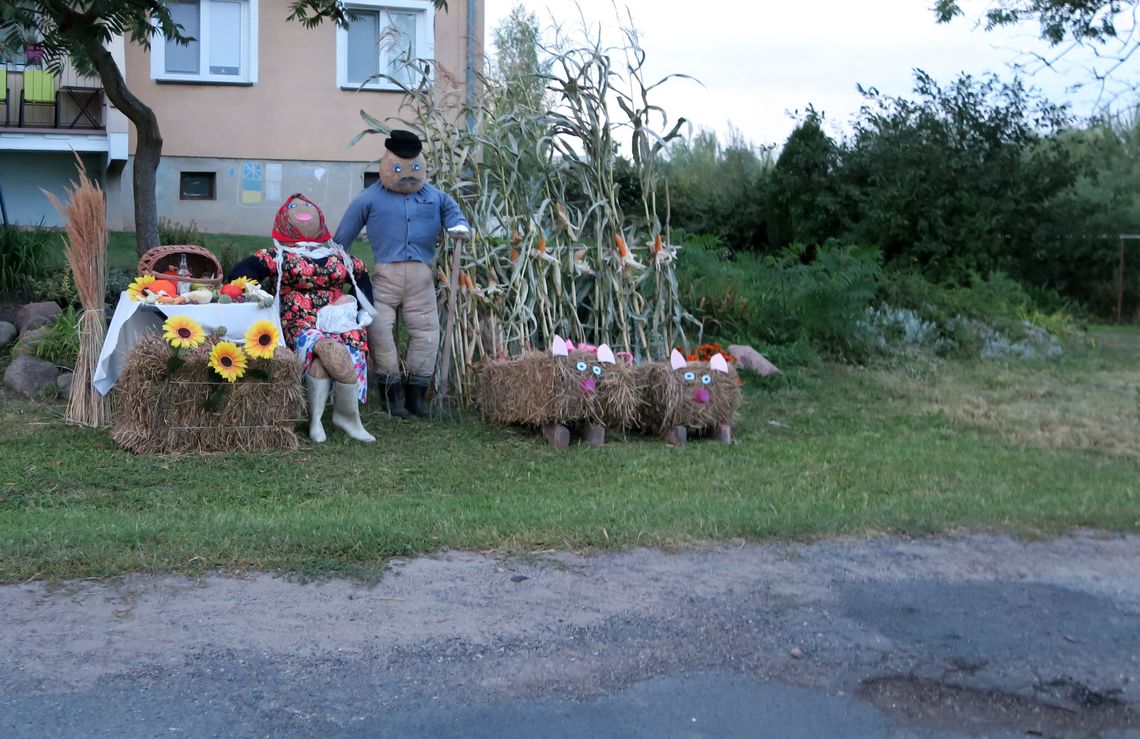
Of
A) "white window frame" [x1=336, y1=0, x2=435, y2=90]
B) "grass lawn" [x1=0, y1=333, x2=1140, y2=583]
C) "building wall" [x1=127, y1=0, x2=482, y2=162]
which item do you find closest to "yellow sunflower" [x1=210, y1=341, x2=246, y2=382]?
"grass lawn" [x1=0, y1=333, x2=1140, y2=583]

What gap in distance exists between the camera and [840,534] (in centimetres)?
633

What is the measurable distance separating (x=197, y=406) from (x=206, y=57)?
38.2 feet

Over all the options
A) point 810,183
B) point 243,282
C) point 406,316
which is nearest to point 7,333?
point 243,282

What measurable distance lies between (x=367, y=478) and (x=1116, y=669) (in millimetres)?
4396

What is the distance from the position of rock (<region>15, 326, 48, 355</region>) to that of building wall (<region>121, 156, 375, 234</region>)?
846 cm

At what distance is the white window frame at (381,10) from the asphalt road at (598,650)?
1420 centimetres

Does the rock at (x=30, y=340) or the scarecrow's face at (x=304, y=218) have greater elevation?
the scarecrow's face at (x=304, y=218)

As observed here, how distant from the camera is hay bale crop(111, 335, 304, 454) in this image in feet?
25.9

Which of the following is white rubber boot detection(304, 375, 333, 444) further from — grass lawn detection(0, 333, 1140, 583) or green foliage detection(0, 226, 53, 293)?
green foliage detection(0, 226, 53, 293)

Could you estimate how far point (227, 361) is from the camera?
7.91m

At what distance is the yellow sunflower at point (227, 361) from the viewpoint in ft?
25.9

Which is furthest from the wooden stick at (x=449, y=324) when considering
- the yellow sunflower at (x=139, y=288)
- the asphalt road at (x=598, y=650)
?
the asphalt road at (x=598, y=650)

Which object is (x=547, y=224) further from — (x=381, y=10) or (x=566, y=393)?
(x=381, y=10)

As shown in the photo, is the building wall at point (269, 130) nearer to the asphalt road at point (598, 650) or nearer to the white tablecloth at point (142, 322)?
the white tablecloth at point (142, 322)
